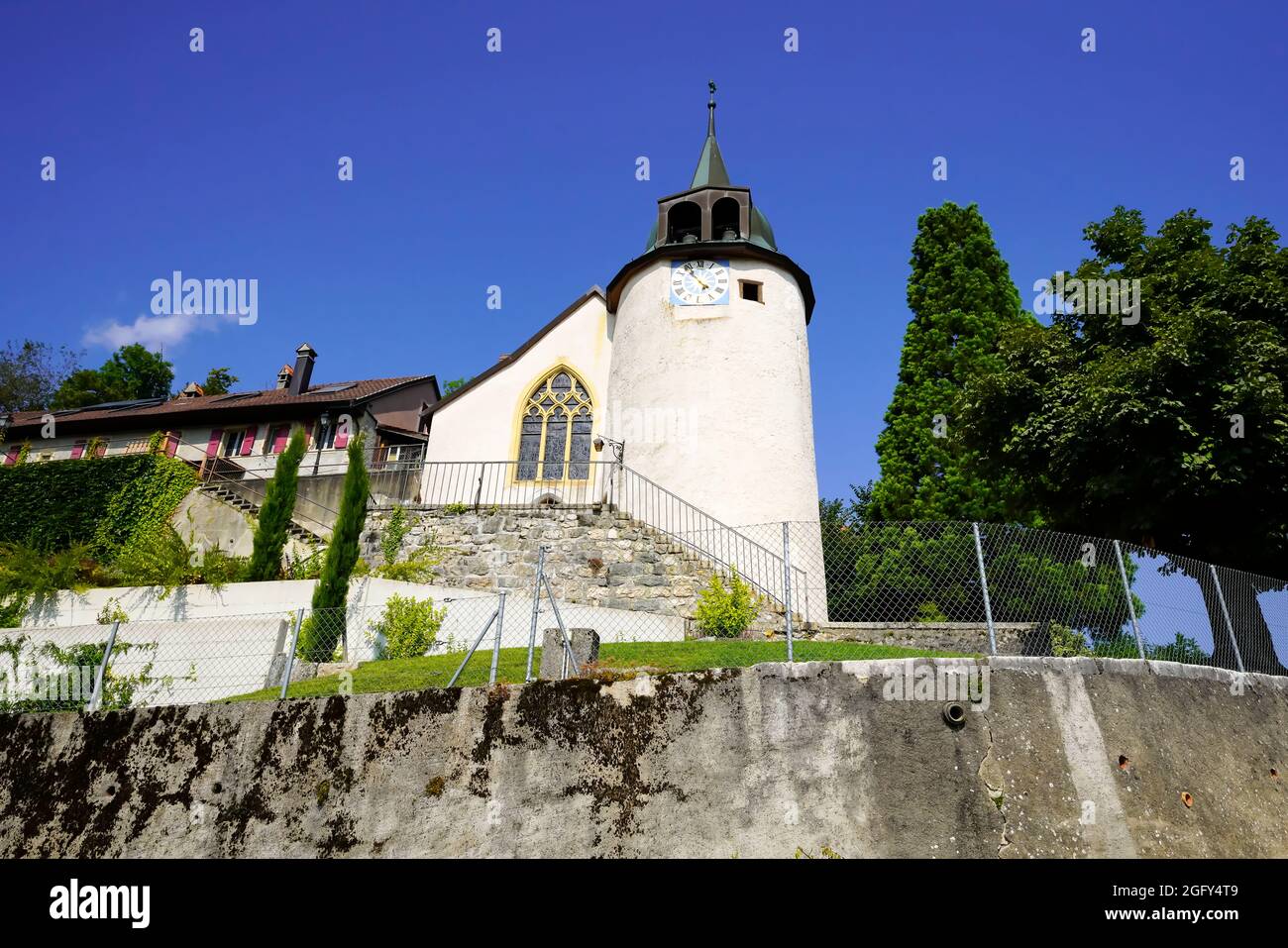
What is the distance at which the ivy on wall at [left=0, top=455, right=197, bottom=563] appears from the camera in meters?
22.3

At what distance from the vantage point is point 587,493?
20.9m

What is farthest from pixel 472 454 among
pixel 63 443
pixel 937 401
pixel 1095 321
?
pixel 63 443

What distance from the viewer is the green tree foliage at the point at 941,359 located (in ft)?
72.8

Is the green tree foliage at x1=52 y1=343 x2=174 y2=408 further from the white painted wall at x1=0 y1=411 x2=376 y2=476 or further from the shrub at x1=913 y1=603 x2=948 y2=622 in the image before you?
the shrub at x1=913 y1=603 x2=948 y2=622

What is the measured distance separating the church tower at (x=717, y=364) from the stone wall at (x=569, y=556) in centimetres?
212

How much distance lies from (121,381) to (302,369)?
18074 millimetres

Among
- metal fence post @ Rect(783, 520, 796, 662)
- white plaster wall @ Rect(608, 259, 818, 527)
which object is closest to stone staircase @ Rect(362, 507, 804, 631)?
white plaster wall @ Rect(608, 259, 818, 527)

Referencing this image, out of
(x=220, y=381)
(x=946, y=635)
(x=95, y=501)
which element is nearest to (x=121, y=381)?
(x=220, y=381)

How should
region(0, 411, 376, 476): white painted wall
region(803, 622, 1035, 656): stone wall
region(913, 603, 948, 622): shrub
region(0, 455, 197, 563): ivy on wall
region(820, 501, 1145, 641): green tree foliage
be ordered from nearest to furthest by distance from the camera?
region(820, 501, 1145, 641): green tree foliage → region(803, 622, 1035, 656): stone wall → region(913, 603, 948, 622): shrub → region(0, 455, 197, 563): ivy on wall → region(0, 411, 376, 476): white painted wall

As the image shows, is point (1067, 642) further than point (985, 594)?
Yes

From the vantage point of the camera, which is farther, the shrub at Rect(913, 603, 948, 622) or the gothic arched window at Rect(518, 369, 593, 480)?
the gothic arched window at Rect(518, 369, 593, 480)

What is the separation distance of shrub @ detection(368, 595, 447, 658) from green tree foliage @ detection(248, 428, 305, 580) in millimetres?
4761

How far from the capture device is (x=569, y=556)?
1709cm

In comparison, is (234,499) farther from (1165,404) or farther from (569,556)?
(1165,404)
